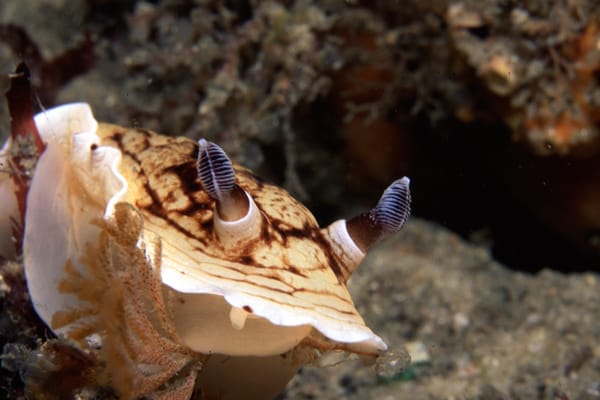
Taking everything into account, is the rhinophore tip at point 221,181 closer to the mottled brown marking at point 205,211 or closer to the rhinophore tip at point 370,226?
the mottled brown marking at point 205,211

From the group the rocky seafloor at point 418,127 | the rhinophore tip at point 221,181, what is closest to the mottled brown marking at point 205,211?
the rhinophore tip at point 221,181

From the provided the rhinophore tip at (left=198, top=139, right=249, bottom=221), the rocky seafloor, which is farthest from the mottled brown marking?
the rocky seafloor

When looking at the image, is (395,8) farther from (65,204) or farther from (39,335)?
(39,335)

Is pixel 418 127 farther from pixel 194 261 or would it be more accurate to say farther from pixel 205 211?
pixel 194 261

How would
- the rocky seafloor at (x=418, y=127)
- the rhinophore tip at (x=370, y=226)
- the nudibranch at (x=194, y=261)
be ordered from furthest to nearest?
the rocky seafloor at (x=418, y=127)
the rhinophore tip at (x=370, y=226)
the nudibranch at (x=194, y=261)

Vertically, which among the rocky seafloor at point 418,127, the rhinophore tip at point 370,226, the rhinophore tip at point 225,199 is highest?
the rhinophore tip at point 225,199

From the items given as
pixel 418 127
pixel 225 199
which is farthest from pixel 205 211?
pixel 418 127

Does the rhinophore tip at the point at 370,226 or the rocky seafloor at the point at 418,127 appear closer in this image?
the rhinophore tip at the point at 370,226
